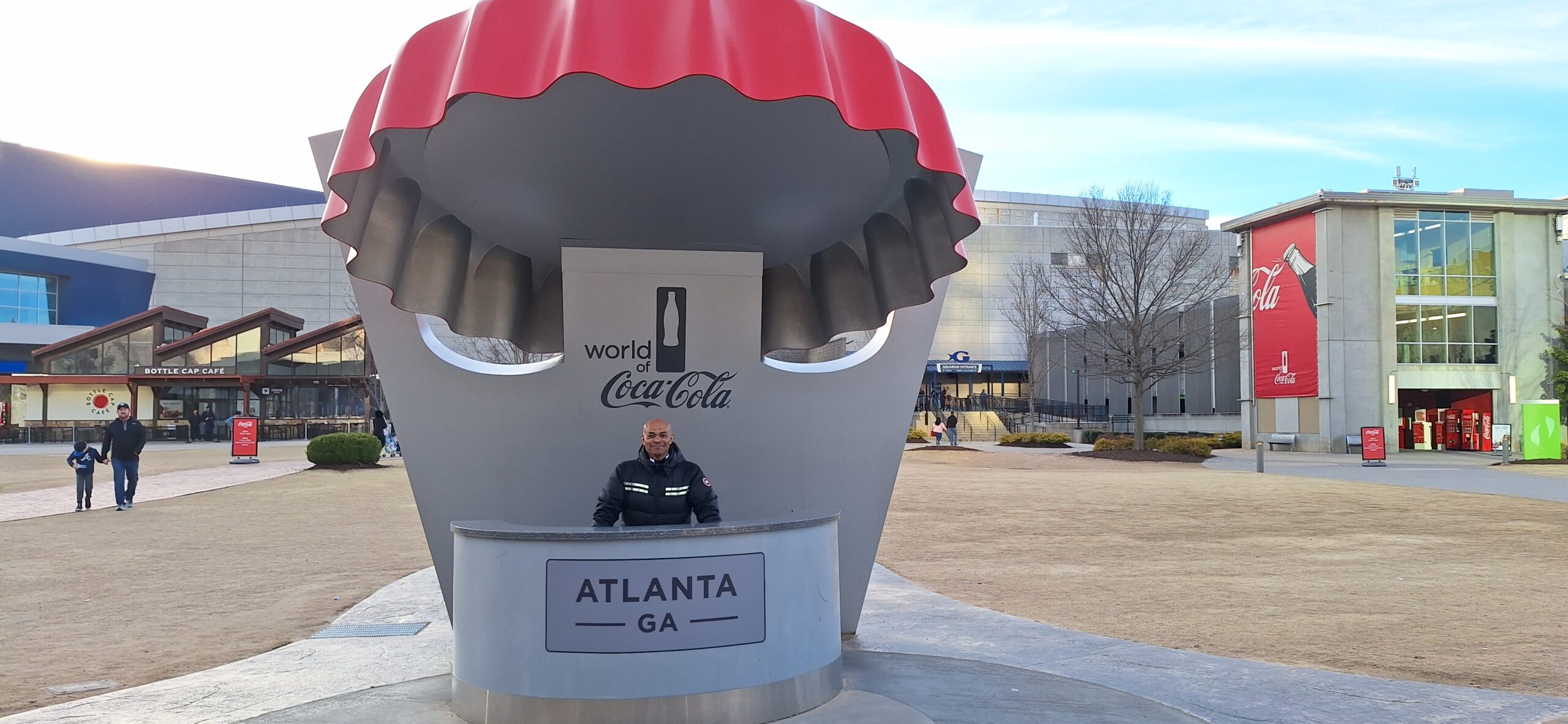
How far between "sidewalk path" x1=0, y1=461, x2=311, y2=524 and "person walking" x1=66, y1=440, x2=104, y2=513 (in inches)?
10.8

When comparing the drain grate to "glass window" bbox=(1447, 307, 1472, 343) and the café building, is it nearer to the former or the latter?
"glass window" bbox=(1447, 307, 1472, 343)

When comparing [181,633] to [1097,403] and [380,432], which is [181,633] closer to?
[380,432]

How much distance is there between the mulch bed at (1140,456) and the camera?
3219 centimetres

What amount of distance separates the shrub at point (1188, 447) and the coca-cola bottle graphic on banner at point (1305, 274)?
7351 millimetres

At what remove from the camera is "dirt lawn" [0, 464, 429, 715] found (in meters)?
7.52

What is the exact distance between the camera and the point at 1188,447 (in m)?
33.2

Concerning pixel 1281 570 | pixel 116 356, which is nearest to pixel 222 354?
pixel 116 356

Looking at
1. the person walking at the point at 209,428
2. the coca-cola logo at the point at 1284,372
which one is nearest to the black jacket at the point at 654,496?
the coca-cola logo at the point at 1284,372

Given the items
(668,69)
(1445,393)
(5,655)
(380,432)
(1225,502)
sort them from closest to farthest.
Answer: (668,69) < (5,655) < (1225,502) < (380,432) < (1445,393)

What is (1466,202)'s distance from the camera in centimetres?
3681

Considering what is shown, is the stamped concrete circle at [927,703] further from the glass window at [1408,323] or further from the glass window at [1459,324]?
the glass window at [1459,324]

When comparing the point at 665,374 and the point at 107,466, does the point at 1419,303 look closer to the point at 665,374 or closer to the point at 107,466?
the point at 665,374

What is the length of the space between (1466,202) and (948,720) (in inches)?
1577

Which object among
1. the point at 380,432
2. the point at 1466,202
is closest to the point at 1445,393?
the point at 1466,202
